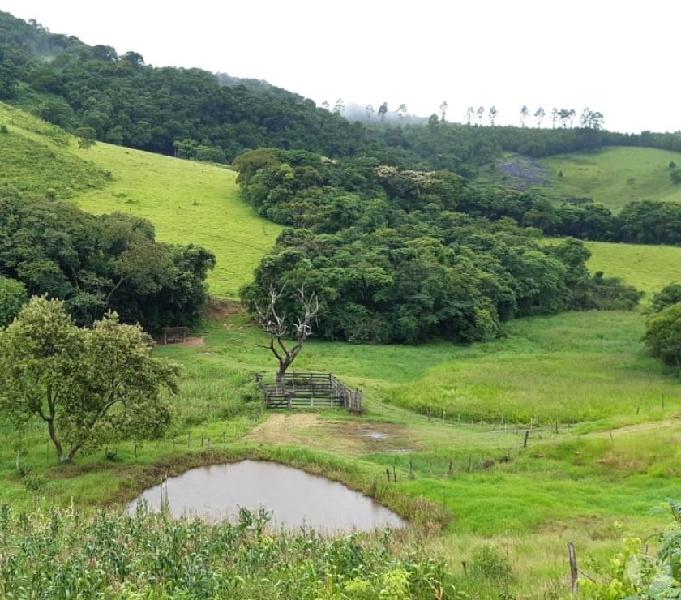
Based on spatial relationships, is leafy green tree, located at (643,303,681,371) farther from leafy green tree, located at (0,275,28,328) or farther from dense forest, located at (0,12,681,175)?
dense forest, located at (0,12,681,175)

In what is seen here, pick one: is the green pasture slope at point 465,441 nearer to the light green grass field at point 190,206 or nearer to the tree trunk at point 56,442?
the tree trunk at point 56,442

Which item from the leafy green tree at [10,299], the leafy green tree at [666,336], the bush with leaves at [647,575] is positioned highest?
the bush with leaves at [647,575]

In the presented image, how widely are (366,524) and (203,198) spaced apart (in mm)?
62449

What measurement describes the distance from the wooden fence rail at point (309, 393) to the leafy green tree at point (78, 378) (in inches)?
396

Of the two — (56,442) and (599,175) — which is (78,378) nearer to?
(56,442)

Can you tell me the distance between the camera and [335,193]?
2972 inches

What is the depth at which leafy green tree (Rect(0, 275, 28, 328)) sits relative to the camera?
35.3 meters

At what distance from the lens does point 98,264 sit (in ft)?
145

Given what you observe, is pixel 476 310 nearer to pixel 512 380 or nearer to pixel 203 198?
pixel 512 380

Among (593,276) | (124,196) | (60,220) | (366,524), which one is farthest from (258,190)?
(366,524)

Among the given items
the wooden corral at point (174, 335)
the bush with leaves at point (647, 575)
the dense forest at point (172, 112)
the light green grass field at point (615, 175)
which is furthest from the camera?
the light green grass field at point (615, 175)

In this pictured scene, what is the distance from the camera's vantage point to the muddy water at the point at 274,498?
19250 mm

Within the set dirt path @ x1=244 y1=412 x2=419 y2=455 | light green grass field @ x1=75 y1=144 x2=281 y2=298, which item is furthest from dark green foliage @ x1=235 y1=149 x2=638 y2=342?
dirt path @ x1=244 y1=412 x2=419 y2=455

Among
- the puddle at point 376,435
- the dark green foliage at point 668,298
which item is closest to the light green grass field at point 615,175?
the dark green foliage at point 668,298
